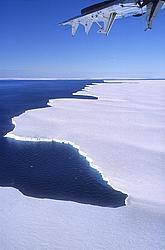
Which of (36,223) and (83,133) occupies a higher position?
(83,133)

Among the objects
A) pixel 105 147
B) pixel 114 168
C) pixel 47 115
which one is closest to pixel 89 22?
pixel 114 168

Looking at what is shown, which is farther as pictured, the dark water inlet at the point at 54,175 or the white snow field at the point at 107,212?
the dark water inlet at the point at 54,175

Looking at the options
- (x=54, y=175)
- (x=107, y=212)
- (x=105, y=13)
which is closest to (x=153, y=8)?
(x=105, y=13)

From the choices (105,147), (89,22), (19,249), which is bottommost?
(19,249)

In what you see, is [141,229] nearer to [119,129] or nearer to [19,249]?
[19,249]

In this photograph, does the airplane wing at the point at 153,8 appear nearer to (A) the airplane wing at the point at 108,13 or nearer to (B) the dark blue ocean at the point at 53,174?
(A) the airplane wing at the point at 108,13

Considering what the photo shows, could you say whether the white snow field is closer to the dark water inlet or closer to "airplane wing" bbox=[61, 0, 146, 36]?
the dark water inlet

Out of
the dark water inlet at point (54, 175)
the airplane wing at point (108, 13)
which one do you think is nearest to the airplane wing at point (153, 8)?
the airplane wing at point (108, 13)
